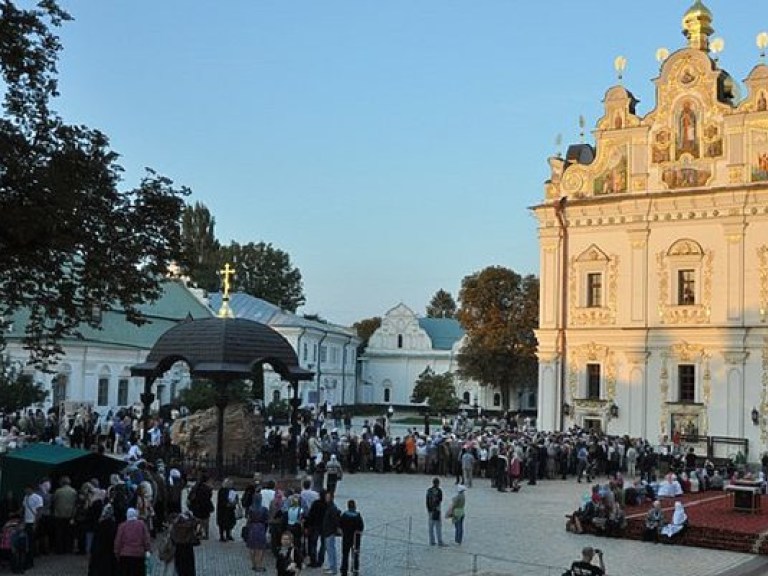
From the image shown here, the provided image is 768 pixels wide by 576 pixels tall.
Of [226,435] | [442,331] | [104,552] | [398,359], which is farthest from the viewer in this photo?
[442,331]

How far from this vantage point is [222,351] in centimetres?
2567

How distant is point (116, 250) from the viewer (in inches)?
603

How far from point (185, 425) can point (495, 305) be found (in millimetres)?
40356

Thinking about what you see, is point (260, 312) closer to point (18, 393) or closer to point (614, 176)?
point (18, 393)

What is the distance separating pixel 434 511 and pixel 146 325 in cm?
3831

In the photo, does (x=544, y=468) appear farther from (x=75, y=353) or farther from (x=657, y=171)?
(x=75, y=353)

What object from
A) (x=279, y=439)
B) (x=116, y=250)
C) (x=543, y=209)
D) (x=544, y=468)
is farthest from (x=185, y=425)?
(x=543, y=209)

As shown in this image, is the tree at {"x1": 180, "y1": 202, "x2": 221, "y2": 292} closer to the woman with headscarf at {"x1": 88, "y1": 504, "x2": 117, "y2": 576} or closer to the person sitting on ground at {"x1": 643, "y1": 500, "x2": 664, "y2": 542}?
the person sitting on ground at {"x1": 643, "y1": 500, "x2": 664, "y2": 542}

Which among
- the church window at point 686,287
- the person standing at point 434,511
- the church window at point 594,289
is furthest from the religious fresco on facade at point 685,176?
the person standing at point 434,511

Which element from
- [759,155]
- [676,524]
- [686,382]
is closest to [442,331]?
[686,382]

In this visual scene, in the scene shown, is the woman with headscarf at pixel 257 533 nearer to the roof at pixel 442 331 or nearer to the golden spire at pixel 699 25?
the golden spire at pixel 699 25

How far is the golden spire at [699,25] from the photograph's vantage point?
42969 millimetres

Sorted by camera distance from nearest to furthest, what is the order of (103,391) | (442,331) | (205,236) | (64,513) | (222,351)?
(64,513), (222,351), (103,391), (205,236), (442,331)

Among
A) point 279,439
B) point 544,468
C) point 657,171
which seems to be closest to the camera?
point 279,439
